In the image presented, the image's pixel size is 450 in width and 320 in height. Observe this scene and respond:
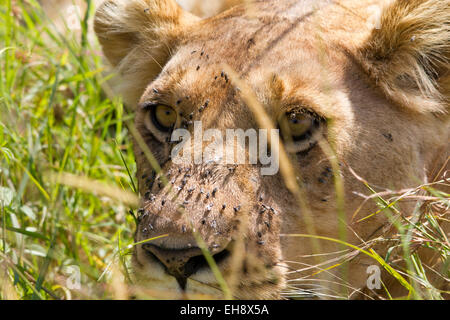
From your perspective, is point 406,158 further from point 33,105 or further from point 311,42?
point 33,105

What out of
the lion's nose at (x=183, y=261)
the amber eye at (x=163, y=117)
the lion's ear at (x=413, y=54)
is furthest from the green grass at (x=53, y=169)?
the lion's ear at (x=413, y=54)

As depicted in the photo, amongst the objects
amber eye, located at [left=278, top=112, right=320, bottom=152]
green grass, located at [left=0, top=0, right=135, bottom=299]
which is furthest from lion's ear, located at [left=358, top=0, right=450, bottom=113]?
green grass, located at [left=0, top=0, right=135, bottom=299]

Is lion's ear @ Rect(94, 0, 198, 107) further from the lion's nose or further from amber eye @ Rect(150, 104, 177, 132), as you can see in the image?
the lion's nose

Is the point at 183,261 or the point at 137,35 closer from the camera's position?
the point at 183,261

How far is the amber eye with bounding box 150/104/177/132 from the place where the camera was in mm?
3516

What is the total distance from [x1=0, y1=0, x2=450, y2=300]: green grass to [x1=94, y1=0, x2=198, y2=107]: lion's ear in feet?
0.87

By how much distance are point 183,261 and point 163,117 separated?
114 centimetres

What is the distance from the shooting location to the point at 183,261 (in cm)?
265

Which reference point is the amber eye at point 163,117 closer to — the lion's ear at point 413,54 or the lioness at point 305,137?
the lioness at point 305,137

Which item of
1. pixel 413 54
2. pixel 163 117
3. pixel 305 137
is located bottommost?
pixel 305 137

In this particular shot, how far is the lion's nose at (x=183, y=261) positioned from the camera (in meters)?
2.66

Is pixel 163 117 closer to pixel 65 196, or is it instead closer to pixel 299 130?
pixel 299 130

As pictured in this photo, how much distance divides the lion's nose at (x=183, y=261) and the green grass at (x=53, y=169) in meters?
0.39

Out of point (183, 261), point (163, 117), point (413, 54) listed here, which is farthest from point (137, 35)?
point (183, 261)
